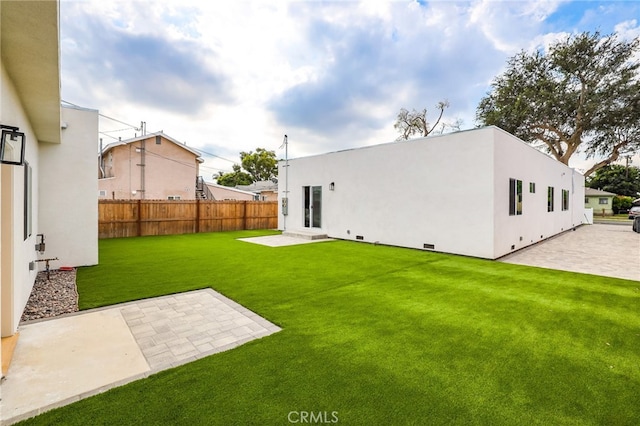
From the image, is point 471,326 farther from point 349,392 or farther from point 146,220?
point 146,220

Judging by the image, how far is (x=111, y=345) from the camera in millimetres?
3176

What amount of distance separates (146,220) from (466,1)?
14.9 metres

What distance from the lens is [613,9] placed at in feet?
45.2

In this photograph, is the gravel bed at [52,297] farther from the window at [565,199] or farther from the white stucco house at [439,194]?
the window at [565,199]

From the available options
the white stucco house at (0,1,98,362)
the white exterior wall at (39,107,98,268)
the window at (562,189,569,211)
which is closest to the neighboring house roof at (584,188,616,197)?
the window at (562,189,569,211)

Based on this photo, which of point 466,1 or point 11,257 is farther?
point 466,1

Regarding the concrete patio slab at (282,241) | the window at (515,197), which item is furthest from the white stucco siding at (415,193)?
the window at (515,197)

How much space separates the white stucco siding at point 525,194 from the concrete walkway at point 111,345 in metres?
7.60

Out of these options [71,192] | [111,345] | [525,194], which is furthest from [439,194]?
[71,192]

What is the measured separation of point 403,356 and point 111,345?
3.06 m

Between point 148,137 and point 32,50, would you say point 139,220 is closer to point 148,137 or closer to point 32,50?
point 148,137

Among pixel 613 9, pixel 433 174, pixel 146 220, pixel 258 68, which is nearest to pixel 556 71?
pixel 613 9

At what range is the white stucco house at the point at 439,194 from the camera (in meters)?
Answer: 8.34

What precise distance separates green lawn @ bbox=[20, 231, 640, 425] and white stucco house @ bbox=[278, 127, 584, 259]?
2.80m
